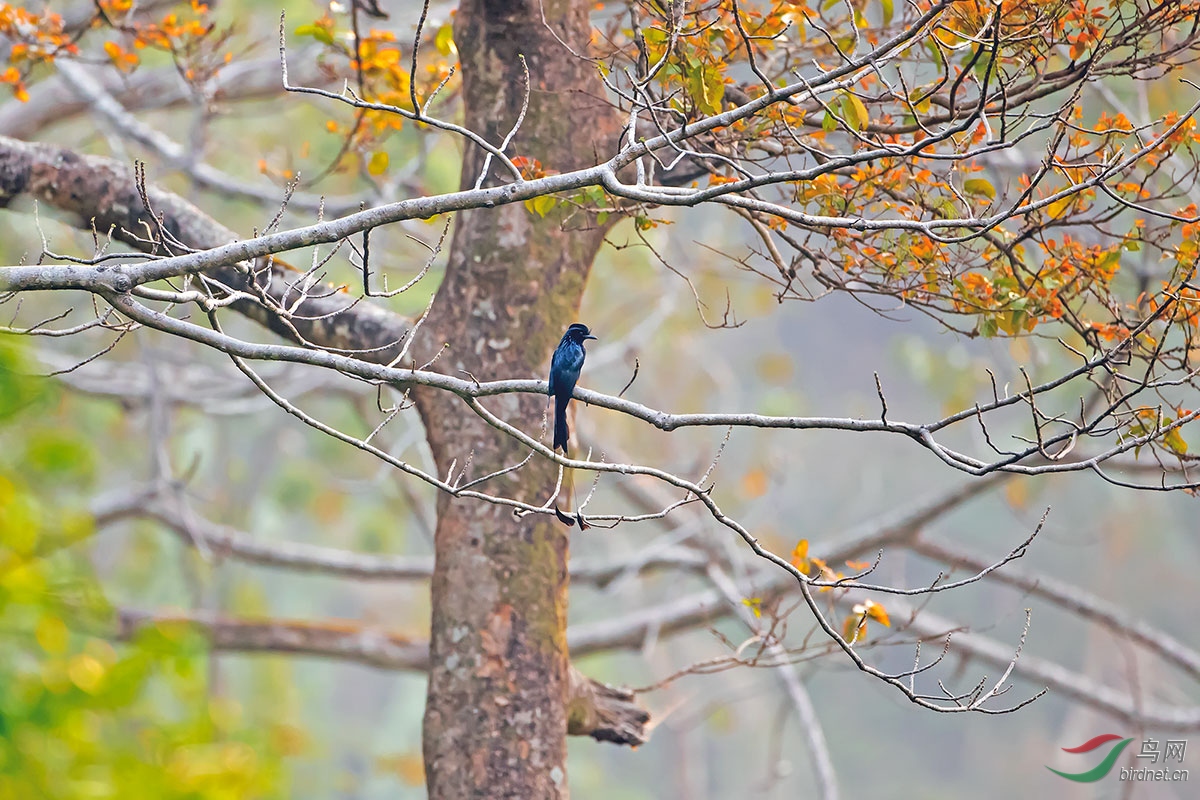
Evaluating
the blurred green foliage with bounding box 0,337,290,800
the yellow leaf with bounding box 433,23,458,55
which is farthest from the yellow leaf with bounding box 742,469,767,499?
the blurred green foliage with bounding box 0,337,290,800

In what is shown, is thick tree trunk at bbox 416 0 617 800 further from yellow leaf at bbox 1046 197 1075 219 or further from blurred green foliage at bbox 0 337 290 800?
blurred green foliage at bbox 0 337 290 800

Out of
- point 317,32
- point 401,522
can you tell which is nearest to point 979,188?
point 317,32

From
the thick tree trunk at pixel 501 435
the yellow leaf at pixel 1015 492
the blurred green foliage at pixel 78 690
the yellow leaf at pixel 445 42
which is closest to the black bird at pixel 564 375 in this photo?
the thick tree trunk at pixel 501 435

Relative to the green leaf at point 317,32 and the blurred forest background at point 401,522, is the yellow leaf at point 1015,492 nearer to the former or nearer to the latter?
the blurred forest background at point 401,522

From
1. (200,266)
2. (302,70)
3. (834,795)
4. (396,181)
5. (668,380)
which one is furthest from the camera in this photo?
(668,380)

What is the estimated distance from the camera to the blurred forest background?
3.23 ft

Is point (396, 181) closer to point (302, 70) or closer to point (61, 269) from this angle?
point (302, 70)

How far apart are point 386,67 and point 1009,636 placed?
17.4 metres

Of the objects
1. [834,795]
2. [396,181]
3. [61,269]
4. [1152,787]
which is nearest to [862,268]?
[61,269]

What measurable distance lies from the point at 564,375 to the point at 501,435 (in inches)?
20.9

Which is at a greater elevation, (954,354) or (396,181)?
(954,354)

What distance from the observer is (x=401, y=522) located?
13.6 meters

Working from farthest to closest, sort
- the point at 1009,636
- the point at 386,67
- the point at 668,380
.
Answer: the point at 1009,636
the point at 668,380
the point at 386,67

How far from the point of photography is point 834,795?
434cm
